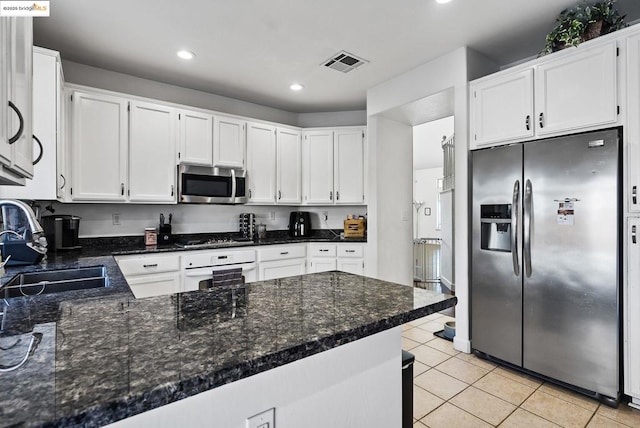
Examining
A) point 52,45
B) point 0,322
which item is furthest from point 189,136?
point 0,322

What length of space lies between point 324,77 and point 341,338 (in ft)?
11.0

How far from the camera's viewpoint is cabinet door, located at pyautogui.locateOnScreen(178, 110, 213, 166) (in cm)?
351

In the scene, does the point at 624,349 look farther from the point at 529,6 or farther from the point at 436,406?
the point at 529,6

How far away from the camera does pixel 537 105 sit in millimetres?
2416

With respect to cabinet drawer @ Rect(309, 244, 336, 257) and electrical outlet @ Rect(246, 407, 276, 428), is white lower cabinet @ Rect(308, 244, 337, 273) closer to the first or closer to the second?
cabinet drawer @ Rect(309, 244, 336, 257)

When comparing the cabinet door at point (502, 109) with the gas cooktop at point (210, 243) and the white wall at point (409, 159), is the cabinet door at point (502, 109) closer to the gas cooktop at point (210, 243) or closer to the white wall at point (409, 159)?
the white wall at point (409, 159)

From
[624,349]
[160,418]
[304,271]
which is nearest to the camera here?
[160,418]

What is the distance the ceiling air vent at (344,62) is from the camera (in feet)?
10.2

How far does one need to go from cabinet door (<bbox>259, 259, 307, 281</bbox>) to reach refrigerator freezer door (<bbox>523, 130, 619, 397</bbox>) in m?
2.43

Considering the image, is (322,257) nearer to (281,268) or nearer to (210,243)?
(281,268)

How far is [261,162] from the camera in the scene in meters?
4.10

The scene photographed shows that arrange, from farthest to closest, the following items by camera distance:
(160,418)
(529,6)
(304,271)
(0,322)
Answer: (304,271), (529,6), (0,322), (160,418)

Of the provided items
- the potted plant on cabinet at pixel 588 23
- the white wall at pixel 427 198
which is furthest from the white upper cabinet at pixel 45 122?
the white wall at pixel 427 198

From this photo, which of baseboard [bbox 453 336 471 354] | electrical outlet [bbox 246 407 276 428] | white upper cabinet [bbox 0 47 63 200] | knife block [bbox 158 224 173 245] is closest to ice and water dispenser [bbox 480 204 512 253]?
baseboard [bbox 453 336 471 354]
